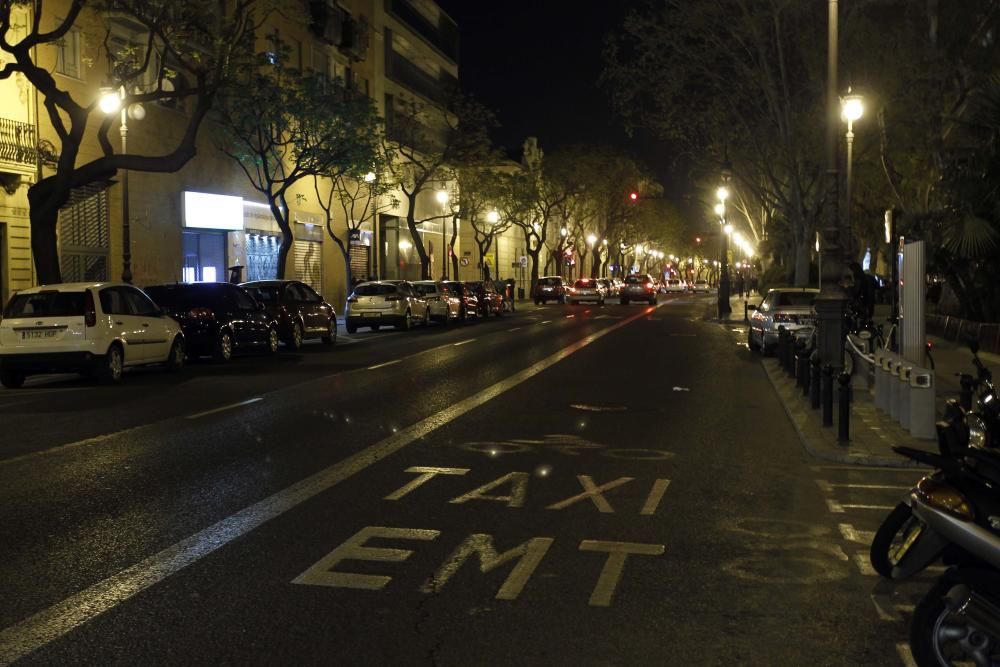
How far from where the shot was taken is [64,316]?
1775 cm

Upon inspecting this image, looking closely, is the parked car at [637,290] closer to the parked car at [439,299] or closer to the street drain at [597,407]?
the parked car at [439,299]

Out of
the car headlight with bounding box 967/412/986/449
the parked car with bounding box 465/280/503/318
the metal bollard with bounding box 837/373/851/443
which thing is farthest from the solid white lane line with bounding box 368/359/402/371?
the parked car with bounding box 465/280/503/318

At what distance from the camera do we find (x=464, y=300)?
43594 millimetres

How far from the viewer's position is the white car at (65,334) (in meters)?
17.6

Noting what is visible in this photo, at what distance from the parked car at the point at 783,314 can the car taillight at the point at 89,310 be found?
512 inches

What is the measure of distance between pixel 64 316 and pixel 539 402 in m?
7.71

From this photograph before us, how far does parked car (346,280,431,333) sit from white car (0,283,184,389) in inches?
644

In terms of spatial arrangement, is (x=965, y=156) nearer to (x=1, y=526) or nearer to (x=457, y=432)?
→ (x=457, y=432)

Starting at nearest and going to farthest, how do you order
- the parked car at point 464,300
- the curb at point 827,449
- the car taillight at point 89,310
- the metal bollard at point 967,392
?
the metal bollard at point 967,392 < the curb at point 827,449 < the car taillight at point 89,310 < the parked car at point 464,300

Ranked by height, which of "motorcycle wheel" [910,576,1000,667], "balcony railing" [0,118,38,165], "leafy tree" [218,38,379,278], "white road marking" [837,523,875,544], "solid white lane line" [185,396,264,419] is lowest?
"white road marking" [837,523,875,544]

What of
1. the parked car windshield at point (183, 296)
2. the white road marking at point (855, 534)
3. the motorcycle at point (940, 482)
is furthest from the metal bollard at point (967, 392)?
the parked car windshield at point (183, 296)

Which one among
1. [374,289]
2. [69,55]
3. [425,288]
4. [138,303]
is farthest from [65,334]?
[425,288]

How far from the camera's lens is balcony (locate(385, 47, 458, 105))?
57.3 m

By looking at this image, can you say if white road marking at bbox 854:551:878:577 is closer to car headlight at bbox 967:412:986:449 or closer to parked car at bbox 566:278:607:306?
car headlight at bbox 967:412:986:449
